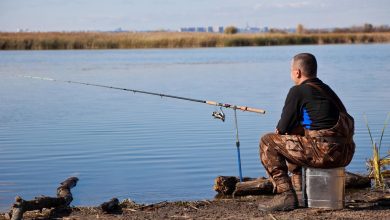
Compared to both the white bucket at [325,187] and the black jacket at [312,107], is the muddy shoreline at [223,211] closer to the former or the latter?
the white bucket at [325,187]

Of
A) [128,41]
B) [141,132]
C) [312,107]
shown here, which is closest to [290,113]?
[312,107]

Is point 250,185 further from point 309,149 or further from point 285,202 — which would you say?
point 309,149

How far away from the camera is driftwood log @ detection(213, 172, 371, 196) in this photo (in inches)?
282

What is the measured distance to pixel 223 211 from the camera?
6246 mm

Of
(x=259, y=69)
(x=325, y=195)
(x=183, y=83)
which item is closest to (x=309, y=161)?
(x=325, y=195)

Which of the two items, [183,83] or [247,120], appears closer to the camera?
[247,120]

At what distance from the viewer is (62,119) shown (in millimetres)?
14164

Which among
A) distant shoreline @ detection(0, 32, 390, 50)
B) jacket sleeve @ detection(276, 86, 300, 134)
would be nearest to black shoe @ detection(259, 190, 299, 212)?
jacket sleeve @ detection(276, 86, 300, 134)

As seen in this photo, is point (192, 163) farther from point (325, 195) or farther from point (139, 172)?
point (325, 195)

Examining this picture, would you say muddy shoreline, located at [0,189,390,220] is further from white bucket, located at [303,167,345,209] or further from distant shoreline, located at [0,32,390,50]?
distant shoreline, located at [0,32,390,50]

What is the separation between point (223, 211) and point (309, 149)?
0.85 m

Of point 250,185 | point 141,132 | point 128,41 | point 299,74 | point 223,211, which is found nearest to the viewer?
point 299,74

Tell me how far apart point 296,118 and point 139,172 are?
3.35 metres

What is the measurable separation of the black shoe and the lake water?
1.54 meters
